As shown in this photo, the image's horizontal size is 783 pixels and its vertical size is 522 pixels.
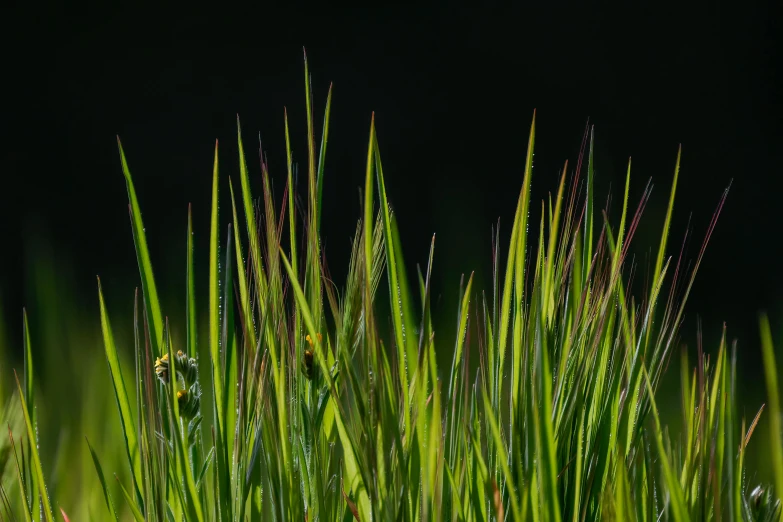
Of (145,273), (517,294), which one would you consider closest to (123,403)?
(145,273)

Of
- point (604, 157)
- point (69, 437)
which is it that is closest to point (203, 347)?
point (69, 437)

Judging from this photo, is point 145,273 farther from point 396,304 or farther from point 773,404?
point 773,404

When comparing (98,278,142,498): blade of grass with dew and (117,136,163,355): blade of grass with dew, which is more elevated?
(117,136,163,355): blade of grass with dew

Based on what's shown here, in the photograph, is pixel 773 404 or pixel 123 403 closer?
pixel 773 404

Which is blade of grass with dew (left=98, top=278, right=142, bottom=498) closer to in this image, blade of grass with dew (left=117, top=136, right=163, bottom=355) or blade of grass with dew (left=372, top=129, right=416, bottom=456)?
blade of grass with dew (left=117, top=136, right=163, bottom=355)

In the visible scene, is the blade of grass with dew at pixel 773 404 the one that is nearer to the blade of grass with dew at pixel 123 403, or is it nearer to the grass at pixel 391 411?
the grass at pixel 391 411

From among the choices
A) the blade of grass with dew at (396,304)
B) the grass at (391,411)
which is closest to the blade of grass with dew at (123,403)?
the grass at (391,411)

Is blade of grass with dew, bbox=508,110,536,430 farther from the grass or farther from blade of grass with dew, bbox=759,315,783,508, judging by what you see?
blade of grass with dew, bbox=759,315,783,508

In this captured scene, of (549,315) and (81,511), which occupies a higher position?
(549,315)

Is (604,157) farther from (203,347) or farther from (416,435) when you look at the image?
(416,435)

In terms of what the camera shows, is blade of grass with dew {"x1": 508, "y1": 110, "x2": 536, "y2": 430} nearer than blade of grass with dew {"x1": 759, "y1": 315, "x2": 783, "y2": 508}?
No

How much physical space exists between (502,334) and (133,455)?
0.24 metres

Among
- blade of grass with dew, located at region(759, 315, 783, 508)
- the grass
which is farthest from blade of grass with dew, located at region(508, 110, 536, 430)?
blade of grass with dew, located at region(759, 315, 783, 508)

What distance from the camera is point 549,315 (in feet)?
1.68
